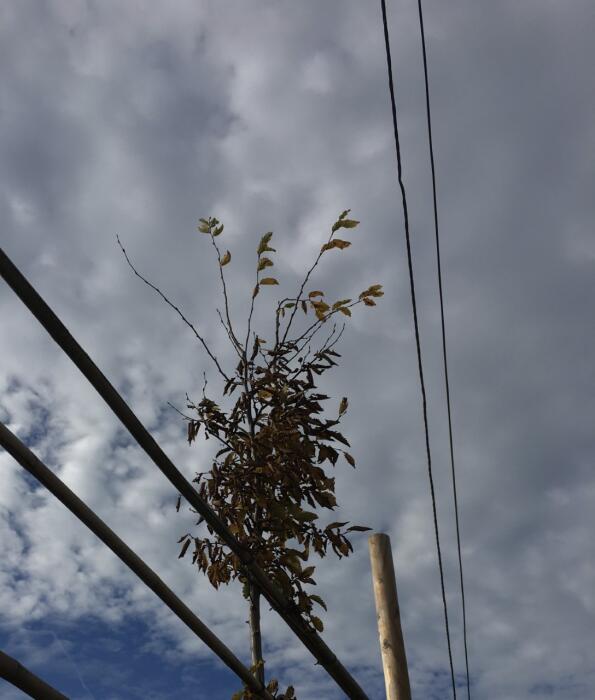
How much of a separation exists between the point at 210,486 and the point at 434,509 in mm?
3007

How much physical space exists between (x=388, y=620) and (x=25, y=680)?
13.4 ft

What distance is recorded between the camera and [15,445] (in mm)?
2471

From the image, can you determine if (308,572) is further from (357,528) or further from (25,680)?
(25,680)

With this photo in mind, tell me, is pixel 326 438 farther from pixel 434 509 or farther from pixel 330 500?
pixel 434 509

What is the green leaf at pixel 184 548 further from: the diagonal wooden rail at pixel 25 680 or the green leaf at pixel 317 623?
the diagonal wooden rail at pixel 25 680

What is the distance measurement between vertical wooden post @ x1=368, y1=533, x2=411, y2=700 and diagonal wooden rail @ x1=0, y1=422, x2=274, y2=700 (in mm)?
3035

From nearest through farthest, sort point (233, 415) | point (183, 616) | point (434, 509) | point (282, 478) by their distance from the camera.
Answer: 1. point (183, 616)
2. point (282, 478)
3. point (233, 415)
4. point (434, 509)

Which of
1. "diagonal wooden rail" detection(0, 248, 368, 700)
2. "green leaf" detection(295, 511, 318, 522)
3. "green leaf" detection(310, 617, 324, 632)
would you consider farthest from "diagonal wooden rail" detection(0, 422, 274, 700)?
"green leaf" detection(295, 511, 318, 522)

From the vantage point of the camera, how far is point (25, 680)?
7.83 ft

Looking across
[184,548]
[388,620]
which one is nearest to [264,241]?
[184,548]

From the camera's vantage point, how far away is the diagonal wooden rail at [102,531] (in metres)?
2.49

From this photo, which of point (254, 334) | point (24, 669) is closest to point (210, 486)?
point (254, 334)

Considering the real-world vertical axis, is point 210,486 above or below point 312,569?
above

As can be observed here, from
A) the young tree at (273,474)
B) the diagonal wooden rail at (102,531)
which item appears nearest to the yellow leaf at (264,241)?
the young tree at (273,474)
